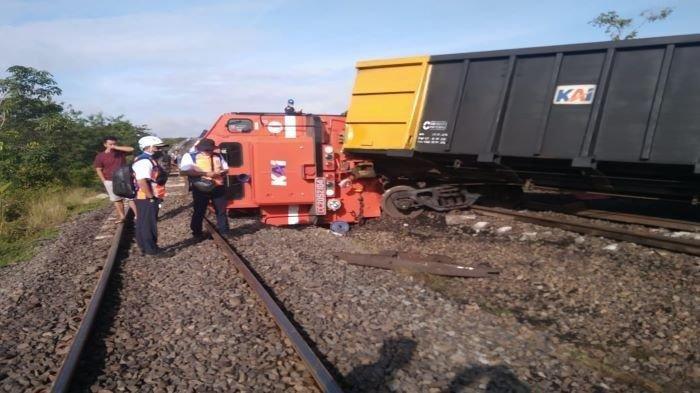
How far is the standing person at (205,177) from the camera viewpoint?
684 cm

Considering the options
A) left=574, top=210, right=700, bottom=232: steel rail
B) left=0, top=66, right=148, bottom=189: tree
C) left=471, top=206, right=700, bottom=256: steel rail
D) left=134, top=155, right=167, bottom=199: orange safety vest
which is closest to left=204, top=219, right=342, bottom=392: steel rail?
left=134, top=155, right=167, bottom=199: orange safety vest

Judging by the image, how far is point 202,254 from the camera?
6199 millimetres

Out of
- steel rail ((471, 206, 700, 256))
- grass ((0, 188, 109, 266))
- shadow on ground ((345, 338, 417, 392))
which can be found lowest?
grass ((0, 188, 109, 266))

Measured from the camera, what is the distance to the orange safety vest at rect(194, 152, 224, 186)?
22.5 feet

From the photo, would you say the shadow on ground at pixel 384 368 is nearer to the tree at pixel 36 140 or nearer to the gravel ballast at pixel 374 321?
the gravel ballast at pixel 374 321

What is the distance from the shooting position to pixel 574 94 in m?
6.44

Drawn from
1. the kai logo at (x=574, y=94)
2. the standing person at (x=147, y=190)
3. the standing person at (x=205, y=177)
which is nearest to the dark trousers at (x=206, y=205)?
the standing person at (x=205, y=177)

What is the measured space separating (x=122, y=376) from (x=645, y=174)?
6.10 metres

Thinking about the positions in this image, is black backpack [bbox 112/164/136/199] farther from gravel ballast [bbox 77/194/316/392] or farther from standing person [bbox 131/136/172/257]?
gravel ballast [bbox 77/194/316/392]

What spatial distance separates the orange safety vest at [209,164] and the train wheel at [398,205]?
10.3 feet

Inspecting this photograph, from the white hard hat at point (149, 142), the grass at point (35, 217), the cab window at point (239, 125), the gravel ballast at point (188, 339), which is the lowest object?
the grass at point (35, 217)

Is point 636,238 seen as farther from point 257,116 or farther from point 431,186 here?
point 257,116

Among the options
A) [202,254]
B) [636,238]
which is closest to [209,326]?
[202,254]

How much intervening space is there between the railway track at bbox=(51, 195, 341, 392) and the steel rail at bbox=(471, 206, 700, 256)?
14.4 feet
